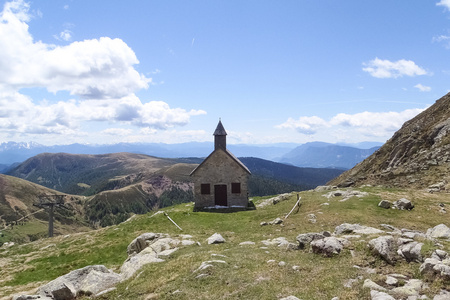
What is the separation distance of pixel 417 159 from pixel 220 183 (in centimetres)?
3803

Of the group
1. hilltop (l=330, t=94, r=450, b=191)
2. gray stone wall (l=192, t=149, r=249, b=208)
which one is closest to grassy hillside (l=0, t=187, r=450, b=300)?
gray stone wall (l=192, t=149, r=249, b=208)

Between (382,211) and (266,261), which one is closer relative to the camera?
(266,261)

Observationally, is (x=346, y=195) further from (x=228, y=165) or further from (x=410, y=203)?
(x=228, y=165)

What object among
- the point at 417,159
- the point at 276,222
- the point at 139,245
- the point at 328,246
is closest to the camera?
the point at 328,246

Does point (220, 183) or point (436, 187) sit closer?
point (436, 187)

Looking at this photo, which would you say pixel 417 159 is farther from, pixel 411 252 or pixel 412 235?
pixel 411 252

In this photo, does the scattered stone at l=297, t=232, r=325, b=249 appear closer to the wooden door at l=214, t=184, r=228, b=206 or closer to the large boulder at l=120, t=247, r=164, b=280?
the large boulder at l=120, t=247, r=164, b=280

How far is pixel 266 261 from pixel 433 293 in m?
7.81

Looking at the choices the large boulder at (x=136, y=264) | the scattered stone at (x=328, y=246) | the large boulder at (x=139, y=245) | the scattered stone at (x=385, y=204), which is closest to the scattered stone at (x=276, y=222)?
the scattered stone at (x=385, y=204)

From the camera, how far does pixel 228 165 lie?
47.2m

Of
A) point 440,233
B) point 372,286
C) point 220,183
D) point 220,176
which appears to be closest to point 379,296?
point 372,286

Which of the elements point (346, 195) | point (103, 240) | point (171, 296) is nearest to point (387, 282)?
point (171, 296)

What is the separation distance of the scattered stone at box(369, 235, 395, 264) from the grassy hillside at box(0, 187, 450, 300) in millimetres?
366

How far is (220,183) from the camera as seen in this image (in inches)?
1849
